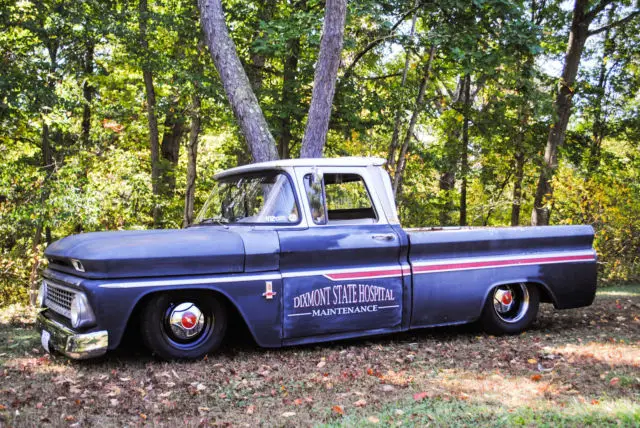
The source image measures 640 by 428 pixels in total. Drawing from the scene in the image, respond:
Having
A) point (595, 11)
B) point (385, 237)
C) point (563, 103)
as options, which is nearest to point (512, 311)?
point (385, 237)

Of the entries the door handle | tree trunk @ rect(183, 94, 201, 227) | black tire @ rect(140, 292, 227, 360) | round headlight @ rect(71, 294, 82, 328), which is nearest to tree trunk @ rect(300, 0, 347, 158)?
the door handle

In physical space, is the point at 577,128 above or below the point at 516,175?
above

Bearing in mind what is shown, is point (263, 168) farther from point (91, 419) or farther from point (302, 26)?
point (302, 26)

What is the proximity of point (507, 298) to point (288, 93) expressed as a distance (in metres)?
7.38

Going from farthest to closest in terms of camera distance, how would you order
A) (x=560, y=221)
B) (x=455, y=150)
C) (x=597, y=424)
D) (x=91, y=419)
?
(x=455, y=150)
(x=560, y=221)
(x=91, y=419)
(x=597, y=424)

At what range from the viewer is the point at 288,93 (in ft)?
41.4

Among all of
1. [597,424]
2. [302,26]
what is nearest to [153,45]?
[302,26]

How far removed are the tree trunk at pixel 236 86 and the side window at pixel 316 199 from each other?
9.81 feet

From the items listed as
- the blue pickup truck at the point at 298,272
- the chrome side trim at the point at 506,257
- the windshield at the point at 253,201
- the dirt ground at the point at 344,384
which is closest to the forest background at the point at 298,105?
the windshield at the point at 253,201

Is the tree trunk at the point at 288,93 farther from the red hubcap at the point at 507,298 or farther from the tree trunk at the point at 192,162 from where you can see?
the red hubcap at the point at 507,298

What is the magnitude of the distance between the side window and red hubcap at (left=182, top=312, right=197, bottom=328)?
4.98 ft

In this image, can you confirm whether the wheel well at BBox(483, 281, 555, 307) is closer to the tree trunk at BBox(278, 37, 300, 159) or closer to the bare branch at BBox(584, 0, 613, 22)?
the tree trunk at BBox(278, 37, 300, 159)

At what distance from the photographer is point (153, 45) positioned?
15.3 metres

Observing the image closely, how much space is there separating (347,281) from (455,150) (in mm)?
13291
